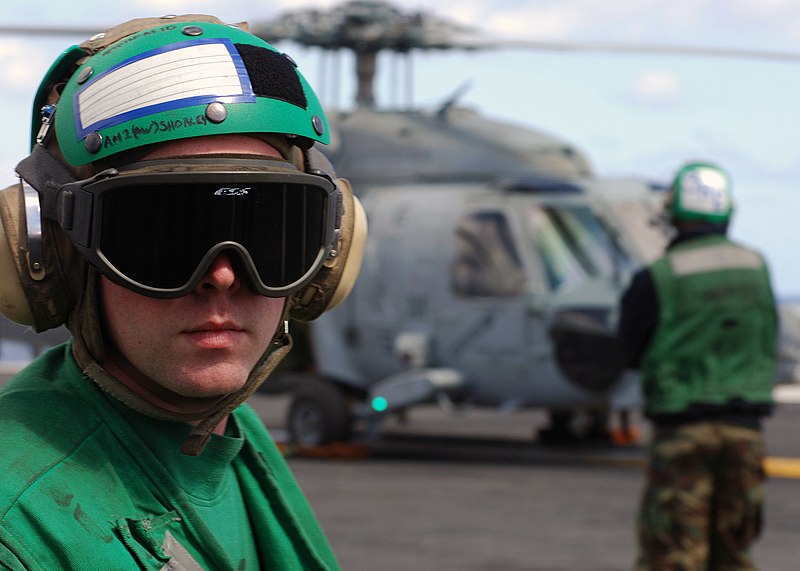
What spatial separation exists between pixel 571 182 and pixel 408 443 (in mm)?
3093

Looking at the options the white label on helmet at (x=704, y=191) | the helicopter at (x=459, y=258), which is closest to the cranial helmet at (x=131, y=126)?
the white label on helmet at (x=704, y=191)

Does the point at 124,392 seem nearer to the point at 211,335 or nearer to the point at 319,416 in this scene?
the point at 211,335

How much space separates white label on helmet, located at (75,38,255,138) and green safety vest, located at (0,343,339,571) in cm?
29

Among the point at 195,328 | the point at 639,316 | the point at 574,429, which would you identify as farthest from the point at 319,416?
the point at 195,328

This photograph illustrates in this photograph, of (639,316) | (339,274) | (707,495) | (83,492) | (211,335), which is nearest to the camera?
(83,492)

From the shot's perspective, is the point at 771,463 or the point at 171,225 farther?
the point at 771,463

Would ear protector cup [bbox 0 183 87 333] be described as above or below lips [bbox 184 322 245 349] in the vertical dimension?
above

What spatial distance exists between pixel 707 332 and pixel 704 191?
542 mm

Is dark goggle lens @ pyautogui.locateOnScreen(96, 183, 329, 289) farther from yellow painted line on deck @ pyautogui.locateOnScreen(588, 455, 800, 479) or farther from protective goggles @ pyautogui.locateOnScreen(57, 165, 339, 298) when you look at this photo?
yellow painted line on deck @ pyautogui.locateOnScreen(588, 455, 800, 479)

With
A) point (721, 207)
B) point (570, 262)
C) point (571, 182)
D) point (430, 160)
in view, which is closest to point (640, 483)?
point (570, 262)

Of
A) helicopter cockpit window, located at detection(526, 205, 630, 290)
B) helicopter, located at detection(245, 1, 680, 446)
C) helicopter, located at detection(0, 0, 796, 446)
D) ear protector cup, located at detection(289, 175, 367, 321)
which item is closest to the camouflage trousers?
ear protector cup, located at detection(289, 175, 367, 321)

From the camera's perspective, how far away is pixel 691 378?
5.18 metres

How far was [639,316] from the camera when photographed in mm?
5285

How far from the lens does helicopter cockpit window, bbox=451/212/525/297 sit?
10.7 m
